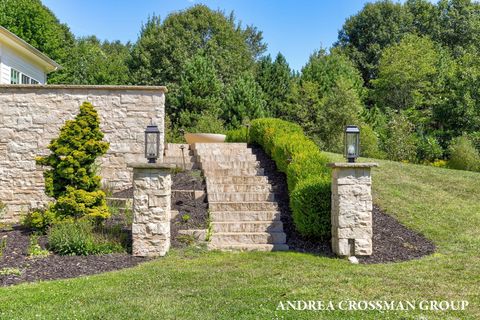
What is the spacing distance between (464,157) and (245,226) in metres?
10.2

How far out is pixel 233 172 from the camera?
28.9ft

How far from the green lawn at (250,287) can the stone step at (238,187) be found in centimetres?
195

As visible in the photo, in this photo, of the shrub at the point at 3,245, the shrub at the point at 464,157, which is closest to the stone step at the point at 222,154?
the shrub at the point at 3,245

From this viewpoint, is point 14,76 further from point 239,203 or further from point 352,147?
point 352,147

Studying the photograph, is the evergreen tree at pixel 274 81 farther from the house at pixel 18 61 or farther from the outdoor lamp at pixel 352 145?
the outdoor lamp at pixel 352 145

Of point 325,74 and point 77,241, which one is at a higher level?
point 325,74

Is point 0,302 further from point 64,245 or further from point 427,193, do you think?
point 427,193

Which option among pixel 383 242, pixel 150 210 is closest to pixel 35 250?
pixel 150 210

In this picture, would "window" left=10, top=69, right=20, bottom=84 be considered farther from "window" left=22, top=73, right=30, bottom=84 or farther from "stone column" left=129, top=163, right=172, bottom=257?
"stone column" left=129, top=163, right=172, bottom=257

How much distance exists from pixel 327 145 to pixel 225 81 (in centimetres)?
1054

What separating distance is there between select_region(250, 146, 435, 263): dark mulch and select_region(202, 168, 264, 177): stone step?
94 centimetres

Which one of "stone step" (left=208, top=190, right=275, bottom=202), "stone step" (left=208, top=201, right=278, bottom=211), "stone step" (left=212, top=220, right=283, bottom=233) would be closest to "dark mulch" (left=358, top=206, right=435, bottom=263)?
"stone step" (left=212, top=220, right=283, bottom=233)

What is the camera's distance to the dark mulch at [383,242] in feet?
20.1

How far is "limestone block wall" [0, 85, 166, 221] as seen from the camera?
851 centimetres
